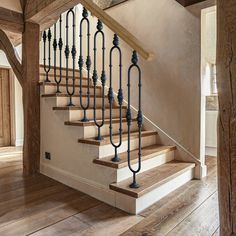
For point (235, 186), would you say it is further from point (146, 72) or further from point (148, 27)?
point (148, 27)

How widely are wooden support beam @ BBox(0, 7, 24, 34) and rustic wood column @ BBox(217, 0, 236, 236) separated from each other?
240cm

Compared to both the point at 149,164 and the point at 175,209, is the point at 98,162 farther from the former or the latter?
the point at 175,209

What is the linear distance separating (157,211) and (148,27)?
2.24 metres

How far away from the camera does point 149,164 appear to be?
231cm

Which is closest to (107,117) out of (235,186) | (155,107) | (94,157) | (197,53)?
(155,107)

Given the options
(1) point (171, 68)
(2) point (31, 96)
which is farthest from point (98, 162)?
(1) point (171, 68)

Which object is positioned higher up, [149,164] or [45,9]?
[45,9]

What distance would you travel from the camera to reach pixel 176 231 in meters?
1.51

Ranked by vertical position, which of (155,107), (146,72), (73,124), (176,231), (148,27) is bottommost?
(176,231)

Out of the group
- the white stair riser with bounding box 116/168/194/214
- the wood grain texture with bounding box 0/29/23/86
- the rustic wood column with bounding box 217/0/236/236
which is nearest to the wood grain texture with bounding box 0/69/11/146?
the wood grain texture with bounding box 0/29/23/86

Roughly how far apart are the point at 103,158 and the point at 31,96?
1278 mm

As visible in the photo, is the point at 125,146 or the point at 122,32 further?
the point at 125,146

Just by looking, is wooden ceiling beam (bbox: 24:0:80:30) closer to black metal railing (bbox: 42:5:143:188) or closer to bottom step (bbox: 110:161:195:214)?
black metal railing (bbox: 42:5:143:188)

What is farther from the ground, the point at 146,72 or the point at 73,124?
the point at 146,72
